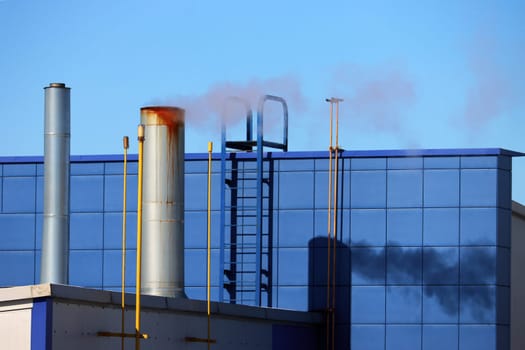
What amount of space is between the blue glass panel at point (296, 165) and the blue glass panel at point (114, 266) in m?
4.75

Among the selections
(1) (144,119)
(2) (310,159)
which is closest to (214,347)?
(1) (144,119)

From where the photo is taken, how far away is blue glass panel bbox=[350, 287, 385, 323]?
3438 centimetres

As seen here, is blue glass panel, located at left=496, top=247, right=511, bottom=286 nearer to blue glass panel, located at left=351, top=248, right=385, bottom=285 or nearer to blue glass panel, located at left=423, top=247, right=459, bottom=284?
blue glass panel, located at left=423, top=247, right=459, bottom=284

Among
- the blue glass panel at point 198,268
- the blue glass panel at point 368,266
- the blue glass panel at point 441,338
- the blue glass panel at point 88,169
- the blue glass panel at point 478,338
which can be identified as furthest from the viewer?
the blue glass panel at point 88,169

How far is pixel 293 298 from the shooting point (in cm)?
3497

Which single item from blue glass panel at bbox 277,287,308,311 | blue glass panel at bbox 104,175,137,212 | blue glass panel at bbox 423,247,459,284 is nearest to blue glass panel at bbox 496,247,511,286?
blue glass panel at bbox 423,247,459,284

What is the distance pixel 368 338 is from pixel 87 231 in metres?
8.30

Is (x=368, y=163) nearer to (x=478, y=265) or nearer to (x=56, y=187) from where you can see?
(x=478, y=265)

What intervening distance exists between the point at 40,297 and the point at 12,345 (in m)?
0.98

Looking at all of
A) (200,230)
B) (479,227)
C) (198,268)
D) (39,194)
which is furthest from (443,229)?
(39,194)

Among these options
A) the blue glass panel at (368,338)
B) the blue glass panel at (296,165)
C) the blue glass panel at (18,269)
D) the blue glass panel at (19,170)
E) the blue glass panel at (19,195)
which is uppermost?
the blue glass panel at (296,165)

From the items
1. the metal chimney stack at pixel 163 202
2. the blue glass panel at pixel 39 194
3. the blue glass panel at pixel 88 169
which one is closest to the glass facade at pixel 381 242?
the blue glass panel at pixel 88 169

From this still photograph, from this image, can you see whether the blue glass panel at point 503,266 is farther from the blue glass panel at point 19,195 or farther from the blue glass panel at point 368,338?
the blue glass panel at point 19,195

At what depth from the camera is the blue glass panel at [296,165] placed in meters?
35.2
